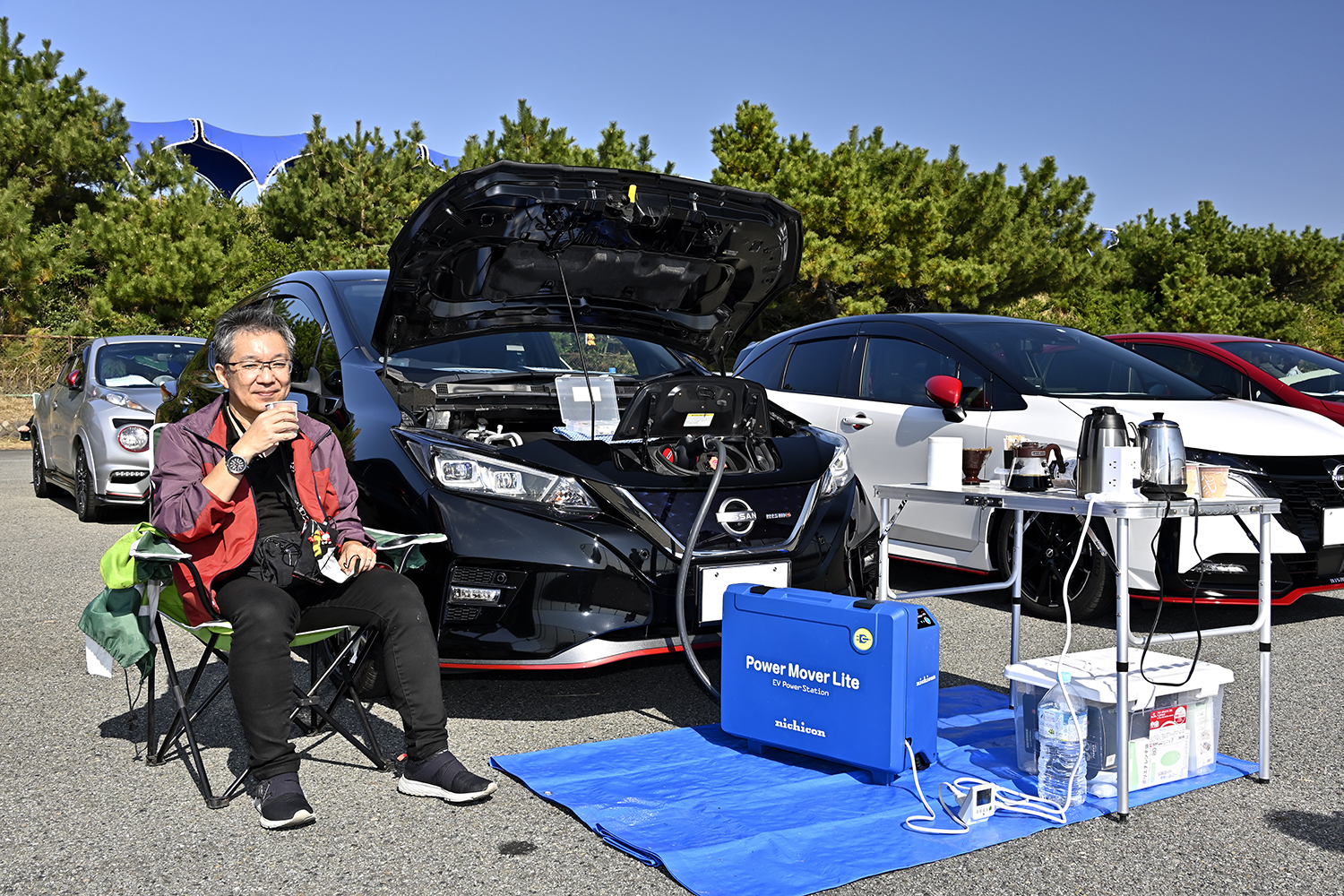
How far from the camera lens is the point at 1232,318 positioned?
92.4ft

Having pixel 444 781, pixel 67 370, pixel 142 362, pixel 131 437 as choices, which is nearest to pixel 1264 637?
pixel 444 781

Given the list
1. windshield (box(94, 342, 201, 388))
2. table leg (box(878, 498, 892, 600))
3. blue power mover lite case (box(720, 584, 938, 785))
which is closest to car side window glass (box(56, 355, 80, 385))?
windshield (box(94, 342, 201, 388))

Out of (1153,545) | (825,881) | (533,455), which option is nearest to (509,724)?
(533,455)

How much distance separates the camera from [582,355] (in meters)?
4.87

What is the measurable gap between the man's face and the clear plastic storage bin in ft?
Result: 7.64

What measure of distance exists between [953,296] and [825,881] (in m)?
24.0

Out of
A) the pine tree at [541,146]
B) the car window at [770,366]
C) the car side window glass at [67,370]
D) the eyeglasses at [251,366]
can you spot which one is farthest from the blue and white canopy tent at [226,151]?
the eyeglasses at [251,366]

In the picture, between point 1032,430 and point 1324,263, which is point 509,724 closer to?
point 1032,430

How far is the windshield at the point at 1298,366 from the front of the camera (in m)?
7.86

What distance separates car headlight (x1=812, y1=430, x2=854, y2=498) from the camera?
4.14 m

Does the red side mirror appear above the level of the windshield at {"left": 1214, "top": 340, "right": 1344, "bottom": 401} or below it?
below

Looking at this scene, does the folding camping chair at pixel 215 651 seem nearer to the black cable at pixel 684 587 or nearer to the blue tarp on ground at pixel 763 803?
the blue tarp on ground at pixel 763 803

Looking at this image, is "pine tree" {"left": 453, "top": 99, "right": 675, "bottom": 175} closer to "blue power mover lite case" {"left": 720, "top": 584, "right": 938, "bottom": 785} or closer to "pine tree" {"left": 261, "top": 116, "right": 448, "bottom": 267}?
"pine tree" {"left": 261, "top": 116, "right": 448, "bottom": 267}

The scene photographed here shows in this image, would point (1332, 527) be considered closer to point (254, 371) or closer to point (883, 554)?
point (883, 554)
